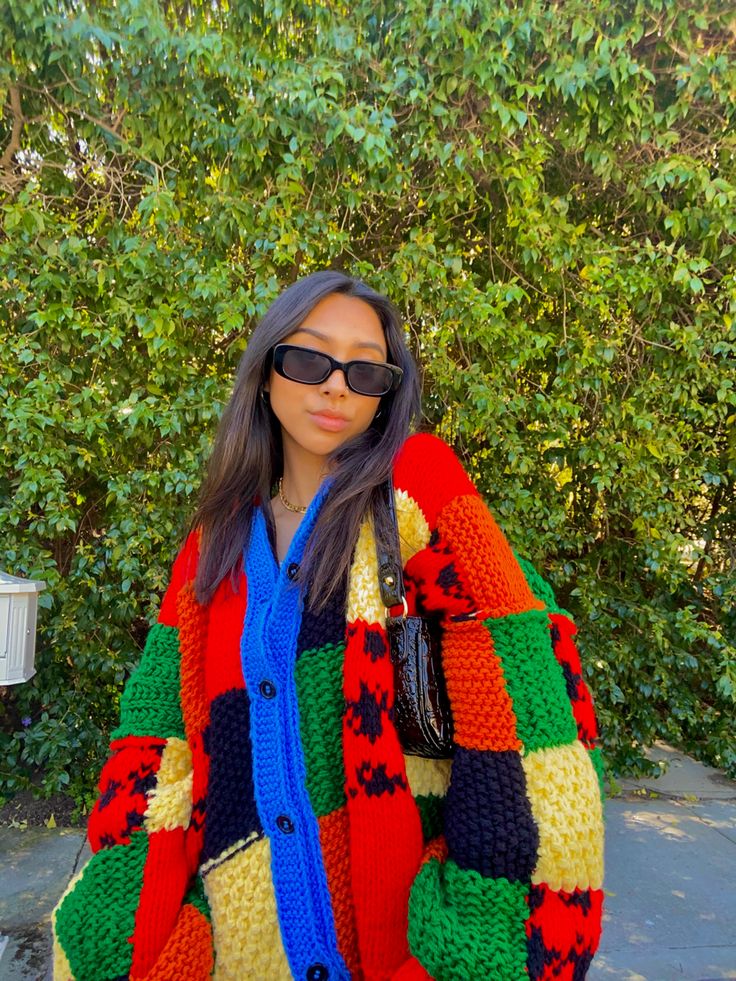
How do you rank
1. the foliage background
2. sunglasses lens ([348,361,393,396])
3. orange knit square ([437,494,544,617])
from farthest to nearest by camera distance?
1. the foliage background
2. sunglasses lens ([348,361,393,396])
3. orange knit square ([437,494,544,617])

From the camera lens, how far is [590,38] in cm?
260

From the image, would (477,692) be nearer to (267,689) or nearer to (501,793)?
(501,793)

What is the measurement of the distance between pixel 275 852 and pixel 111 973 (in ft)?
1.05

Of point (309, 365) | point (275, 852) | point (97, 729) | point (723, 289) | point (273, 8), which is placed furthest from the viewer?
point (97, 729)

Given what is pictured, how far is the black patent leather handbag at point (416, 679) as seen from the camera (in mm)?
1005

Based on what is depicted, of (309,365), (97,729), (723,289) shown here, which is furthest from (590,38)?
(97,729)

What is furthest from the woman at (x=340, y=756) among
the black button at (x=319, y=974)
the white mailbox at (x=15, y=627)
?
the white mailbox at (x=15, y=627)

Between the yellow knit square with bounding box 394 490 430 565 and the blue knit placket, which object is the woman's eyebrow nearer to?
the yellow knit square with bounding box 394 490 430 565

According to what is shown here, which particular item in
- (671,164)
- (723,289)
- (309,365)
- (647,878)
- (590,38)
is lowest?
(647,878)

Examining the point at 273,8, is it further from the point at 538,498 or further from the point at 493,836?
the point at 493,836

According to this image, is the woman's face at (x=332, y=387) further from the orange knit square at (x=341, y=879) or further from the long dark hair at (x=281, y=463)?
the orange knit square at (x=341, y=879)

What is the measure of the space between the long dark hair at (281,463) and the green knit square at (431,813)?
0.36 metres

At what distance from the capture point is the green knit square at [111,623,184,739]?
121 cm

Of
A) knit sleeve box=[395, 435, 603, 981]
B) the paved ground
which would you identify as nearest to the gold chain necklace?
knit sleeve box=[395, 435, 603, 981]
